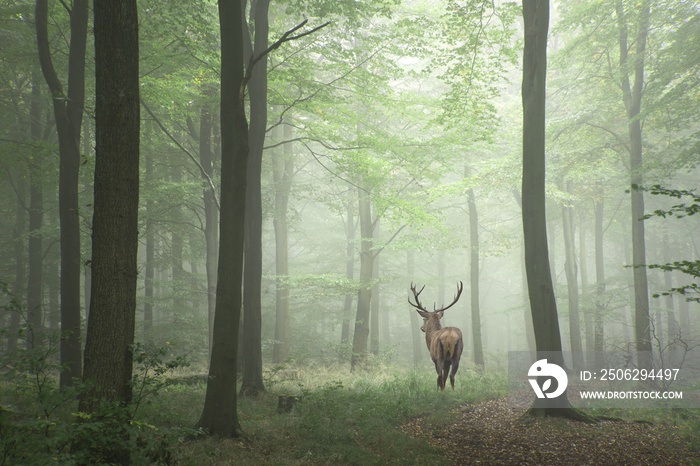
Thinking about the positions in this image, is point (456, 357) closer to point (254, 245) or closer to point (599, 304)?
point (254, 245)

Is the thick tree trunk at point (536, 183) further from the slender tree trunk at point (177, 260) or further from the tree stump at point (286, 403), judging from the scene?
the slender tree trunk at point (177, 260)

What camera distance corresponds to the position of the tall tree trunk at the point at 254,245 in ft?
29.4

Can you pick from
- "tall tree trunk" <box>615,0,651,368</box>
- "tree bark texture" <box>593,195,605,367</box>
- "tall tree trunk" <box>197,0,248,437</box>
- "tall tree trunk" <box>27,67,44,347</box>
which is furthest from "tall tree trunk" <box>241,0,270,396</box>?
"tree bark texture" <box>593,195,605,367</box>

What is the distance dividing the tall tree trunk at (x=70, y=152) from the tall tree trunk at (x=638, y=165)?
1578 centimetres

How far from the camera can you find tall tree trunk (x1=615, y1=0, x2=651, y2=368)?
13.3 metres

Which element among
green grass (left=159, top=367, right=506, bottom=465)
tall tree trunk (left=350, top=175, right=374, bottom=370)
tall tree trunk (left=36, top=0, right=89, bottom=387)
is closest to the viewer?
green grass (left=159, top=367, right=506, bottom=465)

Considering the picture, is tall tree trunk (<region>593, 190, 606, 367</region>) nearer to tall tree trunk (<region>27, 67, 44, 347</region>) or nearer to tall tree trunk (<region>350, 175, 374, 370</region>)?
tall tree trunk (<region>350, 175, 374, 370</region>)

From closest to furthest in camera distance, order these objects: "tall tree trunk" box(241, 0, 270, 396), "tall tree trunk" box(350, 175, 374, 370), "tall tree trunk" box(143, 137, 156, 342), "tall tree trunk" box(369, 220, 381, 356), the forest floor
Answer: the forest floor < "tall tree trunk" box(241, 0, 270, 396) < "tall tree trunk" box(143, 137, 156, 342) < "tall tree trunk" box(350, 175, 374, 370) < "tall tree trunk" box(369, 220, 381, 356)

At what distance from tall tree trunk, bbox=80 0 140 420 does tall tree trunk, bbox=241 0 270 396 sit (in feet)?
14.4

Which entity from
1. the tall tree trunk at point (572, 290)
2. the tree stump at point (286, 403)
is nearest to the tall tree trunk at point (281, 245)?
the tree stump at point (286, 403)

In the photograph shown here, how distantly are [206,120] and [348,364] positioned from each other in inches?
426

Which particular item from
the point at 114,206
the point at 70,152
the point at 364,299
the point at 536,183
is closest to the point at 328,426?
the point at 114,206

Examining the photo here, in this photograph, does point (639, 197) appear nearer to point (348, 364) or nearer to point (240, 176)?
point (348, 364)

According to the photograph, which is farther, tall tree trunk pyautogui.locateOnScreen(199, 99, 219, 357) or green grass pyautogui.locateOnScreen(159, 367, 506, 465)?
tall tree trunk pyautogui.locateOnScreen(199, 99, 219, 357)
